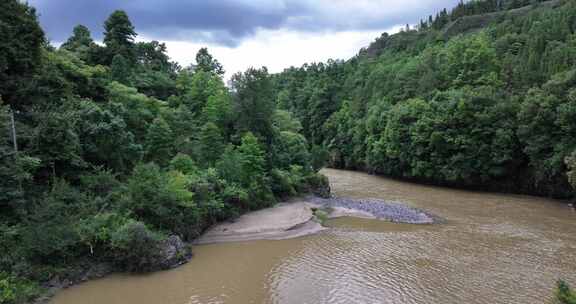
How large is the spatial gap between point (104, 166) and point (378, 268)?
1718 centimetres

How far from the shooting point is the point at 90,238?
18.7 m

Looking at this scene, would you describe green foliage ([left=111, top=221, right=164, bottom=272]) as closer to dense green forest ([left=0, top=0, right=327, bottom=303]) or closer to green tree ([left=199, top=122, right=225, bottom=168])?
dense green forest ([left=0, top=0, right=327, bottom=303])

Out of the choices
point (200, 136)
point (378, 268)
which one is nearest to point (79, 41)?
point (200, 136)

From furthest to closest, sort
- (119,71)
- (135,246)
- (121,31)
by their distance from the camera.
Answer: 1. (121,31)
2. (119,71)
3. (135,246)

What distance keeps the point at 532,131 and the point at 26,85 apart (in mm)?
40494

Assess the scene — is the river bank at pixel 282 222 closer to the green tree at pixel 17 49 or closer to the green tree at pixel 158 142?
the green tree at pixel 158 142

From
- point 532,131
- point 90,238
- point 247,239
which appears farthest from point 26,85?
point 532,131

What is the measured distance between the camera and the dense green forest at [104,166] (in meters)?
17.6

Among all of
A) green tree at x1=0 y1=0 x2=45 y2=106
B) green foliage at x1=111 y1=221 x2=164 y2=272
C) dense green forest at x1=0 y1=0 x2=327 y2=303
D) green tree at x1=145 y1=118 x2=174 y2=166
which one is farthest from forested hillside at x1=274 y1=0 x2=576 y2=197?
green tree at x1=0 y1=0 x2=45 y2=106

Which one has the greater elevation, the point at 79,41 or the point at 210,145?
the point at 79,41

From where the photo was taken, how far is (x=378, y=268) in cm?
1992

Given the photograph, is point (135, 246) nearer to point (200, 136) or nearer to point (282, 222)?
point (282, 222)

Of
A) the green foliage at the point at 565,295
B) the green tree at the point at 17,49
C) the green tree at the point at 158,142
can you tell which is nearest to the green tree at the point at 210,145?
the green tree at the point at 158,142

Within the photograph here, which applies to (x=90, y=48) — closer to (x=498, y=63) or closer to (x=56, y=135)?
(x=56, y=135)
